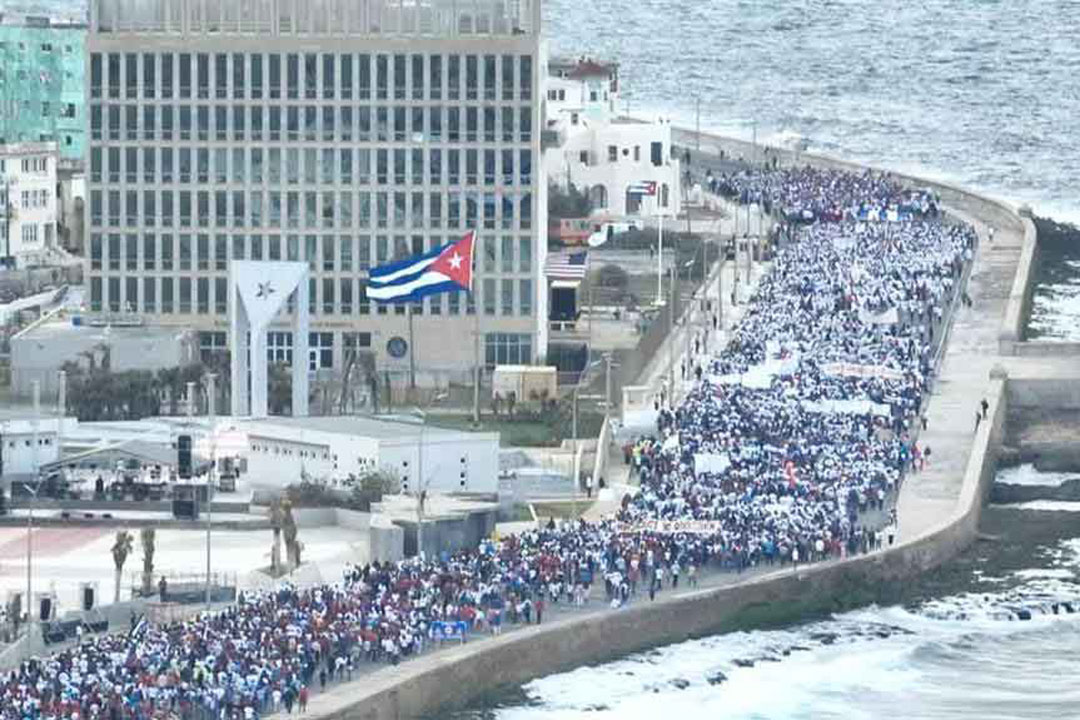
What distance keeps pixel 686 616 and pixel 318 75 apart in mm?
A: 35794

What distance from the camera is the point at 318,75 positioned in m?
139

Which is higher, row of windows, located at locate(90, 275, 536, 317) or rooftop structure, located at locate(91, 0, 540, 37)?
rooftop structure, located at locate(91, 0, 540, 37)

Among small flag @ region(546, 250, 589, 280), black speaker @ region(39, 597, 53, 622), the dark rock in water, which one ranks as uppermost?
small flag @ region(546, 250, 589, 280)

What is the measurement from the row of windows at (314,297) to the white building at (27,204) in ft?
57.9

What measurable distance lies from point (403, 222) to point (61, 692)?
5000cm

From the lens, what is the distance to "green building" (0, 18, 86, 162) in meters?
170

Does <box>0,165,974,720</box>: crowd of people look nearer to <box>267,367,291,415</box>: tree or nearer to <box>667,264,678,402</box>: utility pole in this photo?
<box>667,264,678,402</box>: utility pole

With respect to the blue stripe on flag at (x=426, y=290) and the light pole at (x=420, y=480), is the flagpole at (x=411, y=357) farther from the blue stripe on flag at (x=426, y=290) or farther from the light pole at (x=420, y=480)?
the blue stripe on flag at (x=426, y=290)

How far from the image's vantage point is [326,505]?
117 meters

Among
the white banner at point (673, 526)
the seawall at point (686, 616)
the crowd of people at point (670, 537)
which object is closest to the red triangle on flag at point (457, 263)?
the crowd of people at point (670, 537)

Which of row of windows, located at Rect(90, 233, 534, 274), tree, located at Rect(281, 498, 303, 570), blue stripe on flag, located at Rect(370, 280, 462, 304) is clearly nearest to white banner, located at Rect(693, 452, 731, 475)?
tree, located at Rect(281, 498, 303, 570)

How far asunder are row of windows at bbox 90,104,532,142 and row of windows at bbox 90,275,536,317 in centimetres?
376

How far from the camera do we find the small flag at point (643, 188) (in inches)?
6929

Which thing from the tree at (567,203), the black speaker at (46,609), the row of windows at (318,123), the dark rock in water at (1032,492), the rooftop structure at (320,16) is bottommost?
the black speaker at (46,609)
